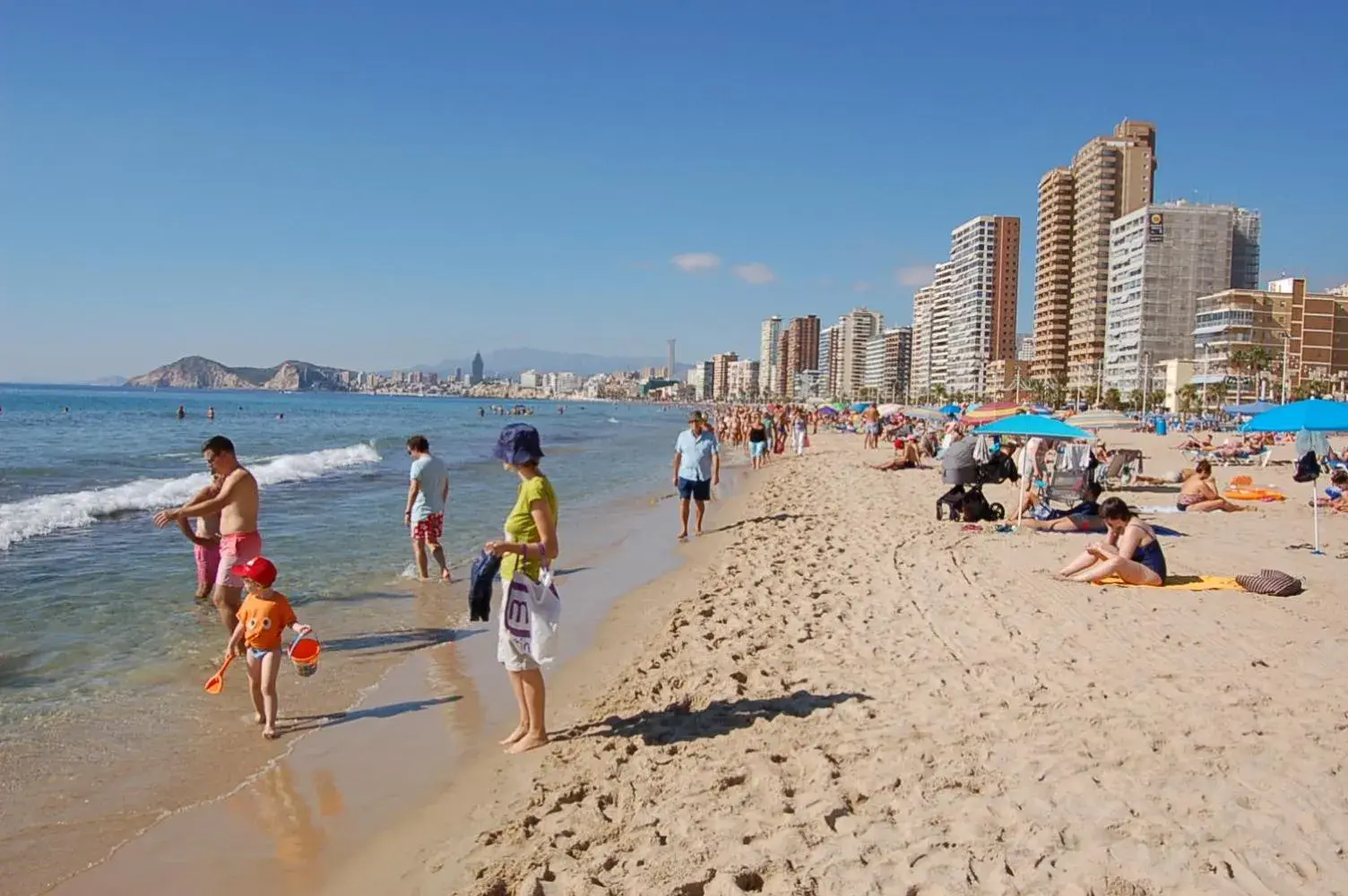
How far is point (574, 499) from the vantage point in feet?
57.9

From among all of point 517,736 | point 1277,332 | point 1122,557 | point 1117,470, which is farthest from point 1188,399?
point 517,736

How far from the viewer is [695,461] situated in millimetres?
11391

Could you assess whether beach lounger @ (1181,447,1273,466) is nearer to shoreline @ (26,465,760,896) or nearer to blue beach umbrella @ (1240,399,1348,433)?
blue beach umbrella @ (1240,399,1348,433)

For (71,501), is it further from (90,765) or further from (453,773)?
(453,773)

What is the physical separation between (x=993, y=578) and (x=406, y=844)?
6131 mm

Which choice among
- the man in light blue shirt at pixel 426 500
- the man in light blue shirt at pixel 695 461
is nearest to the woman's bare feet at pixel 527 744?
the man in light blue shirt at pixel 426 500

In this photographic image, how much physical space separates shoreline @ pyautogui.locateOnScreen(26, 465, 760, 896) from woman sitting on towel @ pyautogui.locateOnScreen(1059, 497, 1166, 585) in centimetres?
438

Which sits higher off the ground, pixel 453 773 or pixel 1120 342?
pixel 1120 342

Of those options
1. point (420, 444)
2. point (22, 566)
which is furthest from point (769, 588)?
point (22, 566)

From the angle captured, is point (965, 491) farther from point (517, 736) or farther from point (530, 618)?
point (530, 618)

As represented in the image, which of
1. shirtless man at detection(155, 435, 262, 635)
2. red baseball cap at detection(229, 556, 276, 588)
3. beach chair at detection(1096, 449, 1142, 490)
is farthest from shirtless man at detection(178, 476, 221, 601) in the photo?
beach chair at detection(1096, 449, 1142, 490)

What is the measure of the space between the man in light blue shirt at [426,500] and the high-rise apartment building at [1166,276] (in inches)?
4096

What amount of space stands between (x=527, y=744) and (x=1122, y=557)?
5.76m

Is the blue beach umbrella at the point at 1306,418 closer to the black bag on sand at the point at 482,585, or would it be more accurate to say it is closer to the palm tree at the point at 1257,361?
the black bag on sand at the point at 482,585
